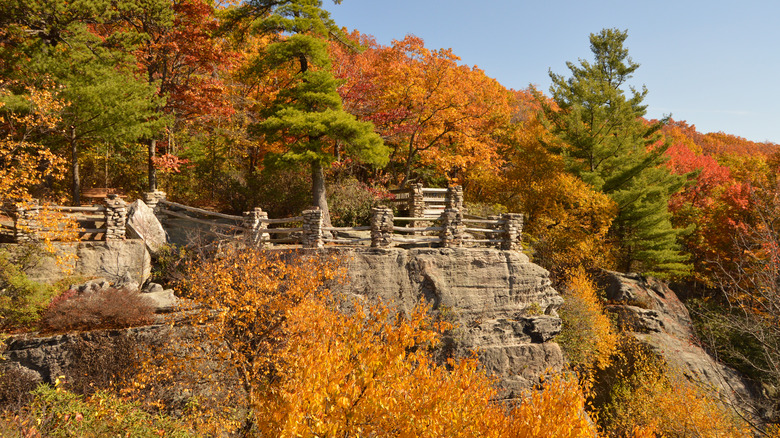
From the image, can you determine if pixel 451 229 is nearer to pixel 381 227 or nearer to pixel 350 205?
pixel 381 227

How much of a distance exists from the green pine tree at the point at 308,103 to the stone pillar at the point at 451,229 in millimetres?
3639

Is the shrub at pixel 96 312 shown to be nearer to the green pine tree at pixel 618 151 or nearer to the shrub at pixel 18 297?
the shrub at pixel 18 297

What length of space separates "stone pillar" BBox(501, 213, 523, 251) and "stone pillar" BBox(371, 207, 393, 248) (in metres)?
5.49

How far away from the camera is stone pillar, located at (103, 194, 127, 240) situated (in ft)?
50.8

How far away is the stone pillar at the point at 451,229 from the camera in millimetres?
16844

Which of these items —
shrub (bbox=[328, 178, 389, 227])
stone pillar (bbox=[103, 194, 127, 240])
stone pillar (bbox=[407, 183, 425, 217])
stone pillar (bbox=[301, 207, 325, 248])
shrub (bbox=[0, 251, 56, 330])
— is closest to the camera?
shrub (bbox=[0, 251, 56, 330])

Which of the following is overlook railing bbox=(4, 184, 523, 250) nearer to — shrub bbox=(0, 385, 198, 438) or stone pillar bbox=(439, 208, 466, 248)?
stone pillar bbox=(439, 208, 466, 248)

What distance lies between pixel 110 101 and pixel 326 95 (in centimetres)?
865

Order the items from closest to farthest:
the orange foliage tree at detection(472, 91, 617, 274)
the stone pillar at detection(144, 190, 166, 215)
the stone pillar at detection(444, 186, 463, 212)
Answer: the stone pillar at detection(144, 190, 166, 215) → the stone pillar at detection(444, 186, 463, 212) → the orange foliage tree at detection(472, 91, 617, 274)

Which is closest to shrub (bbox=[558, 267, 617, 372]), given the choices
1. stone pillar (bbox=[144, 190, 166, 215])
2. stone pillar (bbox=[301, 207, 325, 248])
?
stone pillar (bbox=[301, 207, 325, 248])

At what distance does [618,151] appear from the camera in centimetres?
2411

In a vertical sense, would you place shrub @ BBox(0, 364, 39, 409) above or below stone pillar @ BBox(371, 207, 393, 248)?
below

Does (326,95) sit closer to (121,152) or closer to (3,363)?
(3,363)

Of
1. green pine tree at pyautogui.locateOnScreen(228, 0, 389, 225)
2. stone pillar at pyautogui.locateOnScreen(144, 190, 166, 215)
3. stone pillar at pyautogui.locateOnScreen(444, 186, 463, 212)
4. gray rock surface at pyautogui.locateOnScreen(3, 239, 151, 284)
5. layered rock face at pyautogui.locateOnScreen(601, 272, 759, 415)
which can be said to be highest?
green pine tree at pyautogui.locateOnScreen(228, 0, 389, 225)
